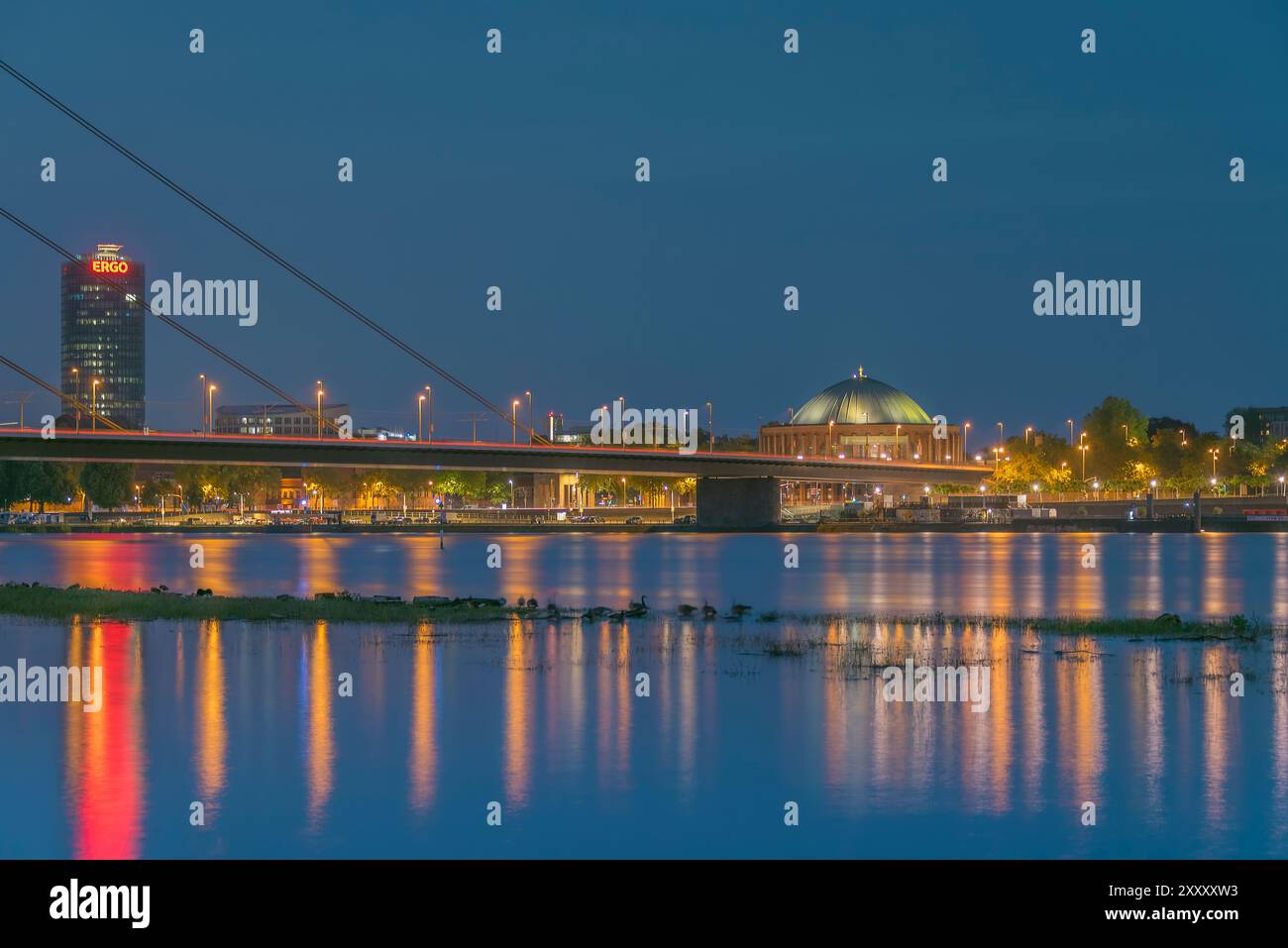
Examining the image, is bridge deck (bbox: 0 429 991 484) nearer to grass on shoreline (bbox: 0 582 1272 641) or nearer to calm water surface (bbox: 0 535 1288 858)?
grass on shoreline (bbox: 0 582 1272 641)

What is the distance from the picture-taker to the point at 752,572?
93.2 m

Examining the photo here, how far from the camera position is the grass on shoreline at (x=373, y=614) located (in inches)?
1812

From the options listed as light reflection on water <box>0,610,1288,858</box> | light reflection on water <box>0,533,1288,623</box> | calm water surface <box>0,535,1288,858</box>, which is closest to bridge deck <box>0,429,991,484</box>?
light reflection on water <box>0,533,1288,623</box>

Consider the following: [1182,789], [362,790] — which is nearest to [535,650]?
[362,790]

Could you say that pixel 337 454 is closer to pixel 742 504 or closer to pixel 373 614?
pixel 373 614

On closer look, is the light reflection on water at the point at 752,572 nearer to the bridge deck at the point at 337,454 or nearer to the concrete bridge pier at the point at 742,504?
the bridge deck at the point at 337,454

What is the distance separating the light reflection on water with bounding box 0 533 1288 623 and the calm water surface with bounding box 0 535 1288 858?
19.0m

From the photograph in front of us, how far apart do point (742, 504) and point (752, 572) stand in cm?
7890

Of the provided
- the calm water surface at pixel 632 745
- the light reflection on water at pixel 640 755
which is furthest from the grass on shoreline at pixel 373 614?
the light reflection on water at pixel 640 755

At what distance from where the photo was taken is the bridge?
10281 cm

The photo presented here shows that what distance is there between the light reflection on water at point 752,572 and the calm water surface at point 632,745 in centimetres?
1901

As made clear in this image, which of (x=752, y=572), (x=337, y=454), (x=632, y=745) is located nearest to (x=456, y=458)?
(x=337, y=454)

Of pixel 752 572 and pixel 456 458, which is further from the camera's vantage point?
pixel 456 458

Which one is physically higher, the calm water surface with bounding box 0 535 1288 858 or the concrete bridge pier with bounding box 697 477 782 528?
the concrete bridge pier with bounding box 697 477 782 528
